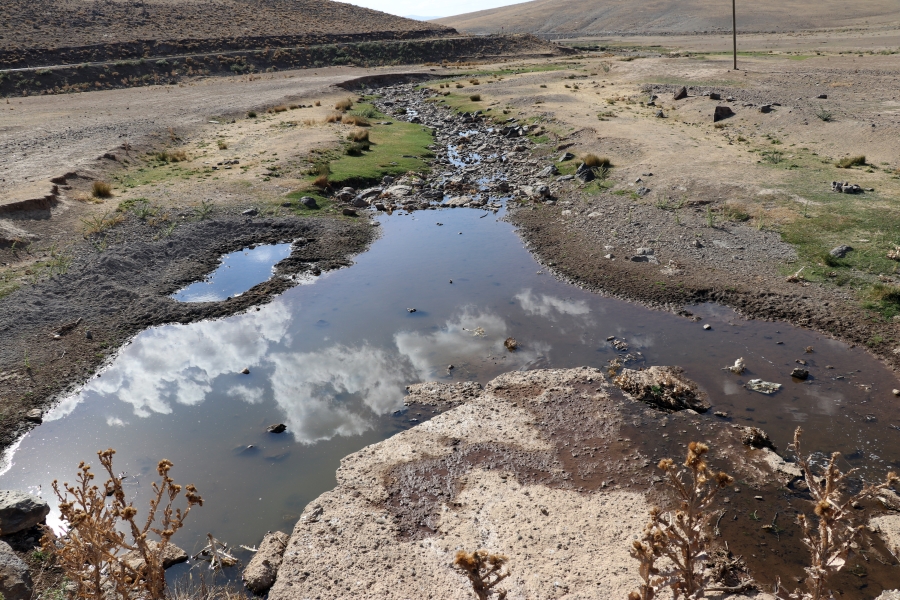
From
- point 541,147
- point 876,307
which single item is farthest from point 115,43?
point 876,307

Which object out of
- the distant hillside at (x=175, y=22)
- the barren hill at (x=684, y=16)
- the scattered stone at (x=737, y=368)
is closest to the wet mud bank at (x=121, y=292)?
the scattered stone at (x=737, y=368)

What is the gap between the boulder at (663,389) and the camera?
9703 mm

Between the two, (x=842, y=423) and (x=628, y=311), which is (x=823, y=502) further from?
(x=628, y=311)

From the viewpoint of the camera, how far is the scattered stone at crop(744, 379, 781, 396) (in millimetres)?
9914

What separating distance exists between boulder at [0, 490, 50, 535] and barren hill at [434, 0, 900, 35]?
121985 millimetres

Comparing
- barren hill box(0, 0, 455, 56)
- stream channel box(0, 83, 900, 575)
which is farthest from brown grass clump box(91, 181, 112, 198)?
barren hill box(0, 0, 455, 56)

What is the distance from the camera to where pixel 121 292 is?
13773 millimetres

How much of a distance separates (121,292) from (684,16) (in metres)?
137

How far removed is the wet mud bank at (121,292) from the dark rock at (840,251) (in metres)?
11.8

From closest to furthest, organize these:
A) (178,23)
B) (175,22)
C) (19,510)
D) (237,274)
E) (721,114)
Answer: (19,510), (237,274), (721,114), (178,23), (175,22)

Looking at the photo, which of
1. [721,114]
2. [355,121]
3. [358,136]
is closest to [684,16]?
[721,114]

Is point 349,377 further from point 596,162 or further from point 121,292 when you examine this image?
point 596,162

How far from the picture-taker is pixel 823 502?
3.33m

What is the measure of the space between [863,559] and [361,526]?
5.84m
